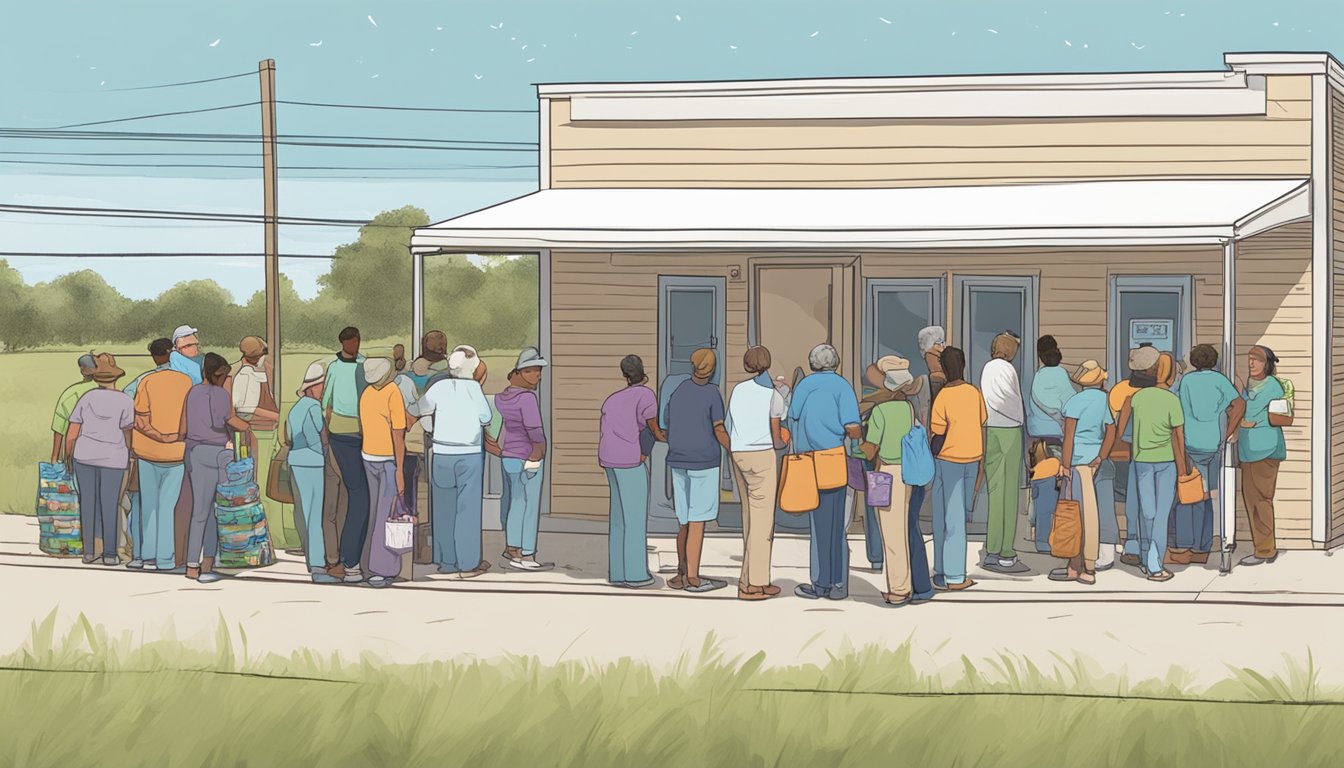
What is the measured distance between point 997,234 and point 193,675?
6.86 meters

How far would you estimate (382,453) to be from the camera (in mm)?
10461

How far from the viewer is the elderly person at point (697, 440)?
10.1m

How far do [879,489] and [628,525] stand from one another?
1782 mm

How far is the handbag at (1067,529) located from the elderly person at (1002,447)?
66 cm

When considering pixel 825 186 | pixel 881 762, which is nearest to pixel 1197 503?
pixel 825 186

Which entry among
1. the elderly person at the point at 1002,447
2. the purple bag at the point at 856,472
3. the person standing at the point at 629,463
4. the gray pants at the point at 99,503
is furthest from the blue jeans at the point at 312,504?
the elderly person at the point at 1002,447

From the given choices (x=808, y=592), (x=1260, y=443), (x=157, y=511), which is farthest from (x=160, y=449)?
(x=1260, y=443)

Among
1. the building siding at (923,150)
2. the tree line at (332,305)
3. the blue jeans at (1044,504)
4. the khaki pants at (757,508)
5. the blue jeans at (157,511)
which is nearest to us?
the khaki pants at (757,508)

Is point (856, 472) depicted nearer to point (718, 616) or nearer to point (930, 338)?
point (930, 338)

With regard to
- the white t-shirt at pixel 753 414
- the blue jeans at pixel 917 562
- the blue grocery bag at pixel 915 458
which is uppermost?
the white t-shirt at pixel 753 414

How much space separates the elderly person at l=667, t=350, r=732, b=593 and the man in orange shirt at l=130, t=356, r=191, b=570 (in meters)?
3.26

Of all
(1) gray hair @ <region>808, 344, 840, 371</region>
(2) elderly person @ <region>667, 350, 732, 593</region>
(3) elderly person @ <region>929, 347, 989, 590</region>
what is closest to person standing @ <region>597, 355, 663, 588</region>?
(2) elderly person @ <region>667, 350, 732, 593</region>

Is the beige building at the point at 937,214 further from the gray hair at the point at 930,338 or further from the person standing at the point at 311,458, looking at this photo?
the person standing at the point at 311,458

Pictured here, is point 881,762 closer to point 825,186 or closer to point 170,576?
point 170,576
